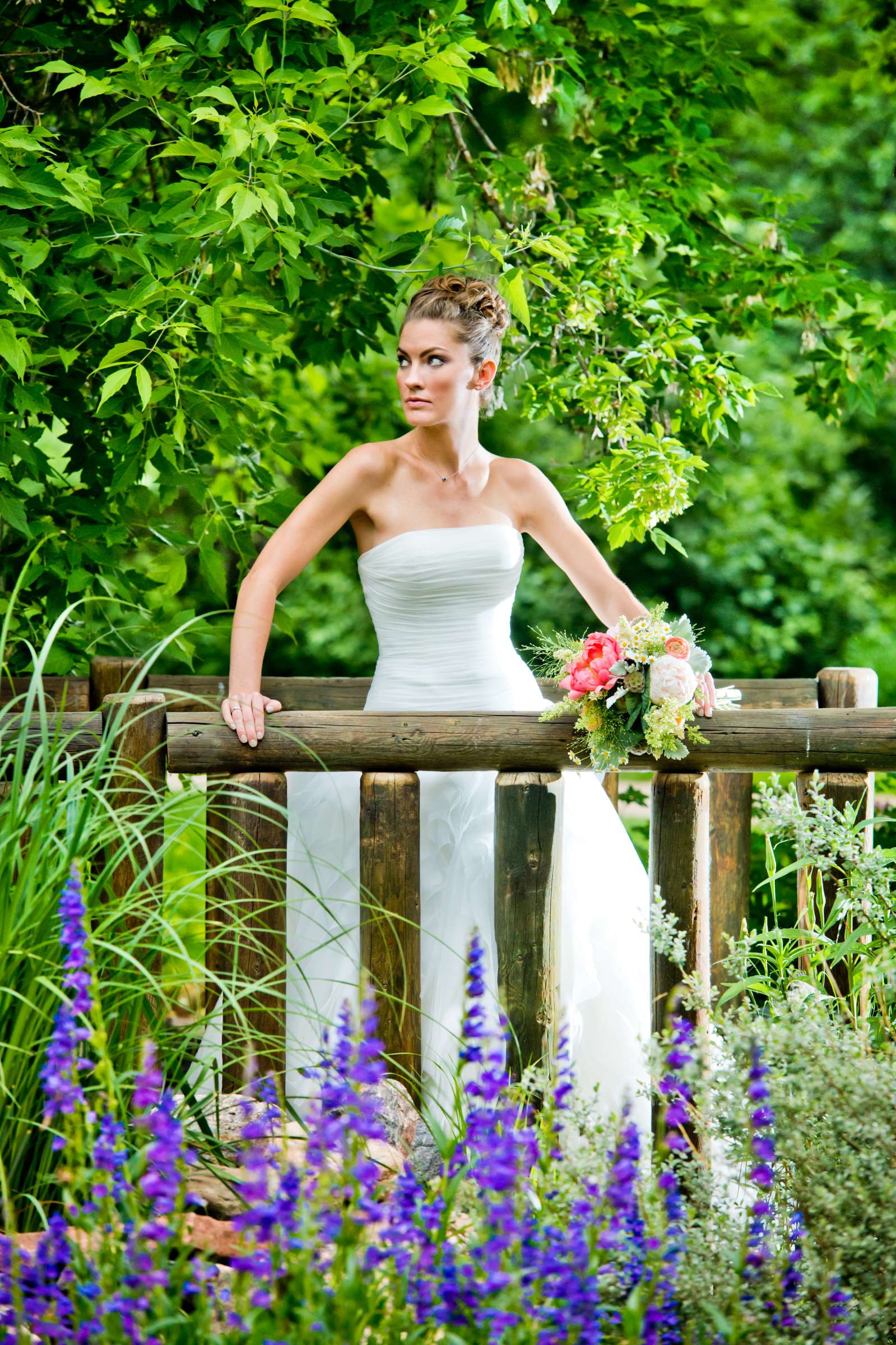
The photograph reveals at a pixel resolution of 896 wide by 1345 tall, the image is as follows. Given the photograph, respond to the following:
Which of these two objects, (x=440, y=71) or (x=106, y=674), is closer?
(x=440, y=71)

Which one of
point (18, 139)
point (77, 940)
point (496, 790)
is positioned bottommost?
point (77, 940)

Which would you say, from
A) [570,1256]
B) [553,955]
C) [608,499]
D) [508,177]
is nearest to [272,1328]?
[570,1256]

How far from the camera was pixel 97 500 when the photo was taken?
13.3 ft

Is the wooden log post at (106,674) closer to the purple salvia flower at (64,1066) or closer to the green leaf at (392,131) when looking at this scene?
the green leaf at (392,131)

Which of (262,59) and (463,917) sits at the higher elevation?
(262,59)

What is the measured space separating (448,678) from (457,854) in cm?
54

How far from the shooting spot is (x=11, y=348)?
9.93 feet

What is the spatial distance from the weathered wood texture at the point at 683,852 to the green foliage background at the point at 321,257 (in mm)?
1052

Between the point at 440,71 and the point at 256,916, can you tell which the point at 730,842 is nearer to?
the point at 256,916

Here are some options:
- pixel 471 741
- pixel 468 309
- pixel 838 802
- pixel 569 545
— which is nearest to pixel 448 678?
pixel 569 545

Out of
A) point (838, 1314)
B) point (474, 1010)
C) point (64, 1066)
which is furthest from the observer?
point (838, 1314)

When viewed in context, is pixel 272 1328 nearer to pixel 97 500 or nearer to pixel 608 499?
pixel 608 499

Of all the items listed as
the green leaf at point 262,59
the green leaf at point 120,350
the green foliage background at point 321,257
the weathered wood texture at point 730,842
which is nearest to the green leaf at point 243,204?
the green foliage background at point 321,257

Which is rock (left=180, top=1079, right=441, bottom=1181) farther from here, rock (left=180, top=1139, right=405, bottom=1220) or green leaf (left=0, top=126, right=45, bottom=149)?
green leaf (left=0, top=126, right=45, bottom=149)
